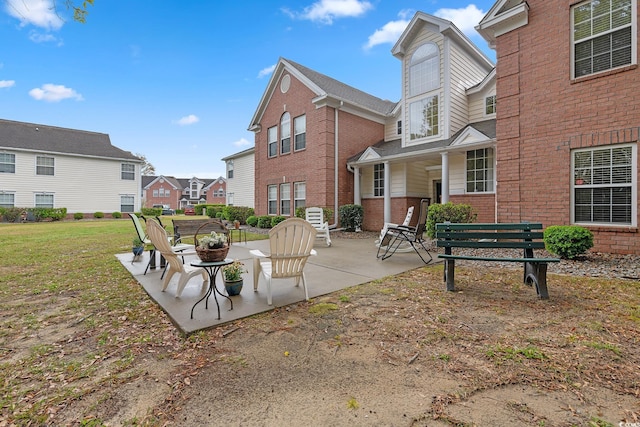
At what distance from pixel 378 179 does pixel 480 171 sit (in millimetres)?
4394

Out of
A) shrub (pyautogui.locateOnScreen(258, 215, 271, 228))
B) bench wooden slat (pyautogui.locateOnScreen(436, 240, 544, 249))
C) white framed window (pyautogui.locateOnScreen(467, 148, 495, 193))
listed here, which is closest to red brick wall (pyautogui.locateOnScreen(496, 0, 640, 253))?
white framed window (pyautogui.locateOnScreen(467, 148, 495, 193))

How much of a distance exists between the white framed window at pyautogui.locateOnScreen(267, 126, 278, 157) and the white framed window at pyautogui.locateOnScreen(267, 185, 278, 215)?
1.85 m

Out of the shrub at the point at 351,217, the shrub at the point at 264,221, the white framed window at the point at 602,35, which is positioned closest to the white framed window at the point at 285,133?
the shrub at the point at 264,221

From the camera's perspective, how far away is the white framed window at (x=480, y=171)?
1000 centimetres

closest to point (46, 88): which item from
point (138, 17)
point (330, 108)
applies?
point (138, 17)

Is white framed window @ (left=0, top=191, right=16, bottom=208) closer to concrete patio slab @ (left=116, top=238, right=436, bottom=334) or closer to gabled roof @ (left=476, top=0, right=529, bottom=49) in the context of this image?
concrete patio slab @ (left=116, top=238, right=436, bottom=334)

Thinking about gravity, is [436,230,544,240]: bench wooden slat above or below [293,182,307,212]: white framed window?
below

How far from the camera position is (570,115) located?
21.9 ft

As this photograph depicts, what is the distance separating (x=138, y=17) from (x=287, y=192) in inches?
352

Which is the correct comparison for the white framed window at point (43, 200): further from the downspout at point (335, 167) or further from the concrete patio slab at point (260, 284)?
the downspout at point (335, 167)

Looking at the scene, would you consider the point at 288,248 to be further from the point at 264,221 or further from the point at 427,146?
the point at 264,221

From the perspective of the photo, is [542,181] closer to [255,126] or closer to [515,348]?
[515,348]

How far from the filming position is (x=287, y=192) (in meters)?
15.3

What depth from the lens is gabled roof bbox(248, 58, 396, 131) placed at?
12.9 m
